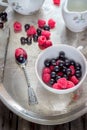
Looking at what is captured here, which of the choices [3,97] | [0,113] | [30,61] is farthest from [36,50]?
[0,113]

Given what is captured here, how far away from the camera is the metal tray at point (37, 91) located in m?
0.57

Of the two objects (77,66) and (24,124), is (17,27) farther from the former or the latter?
(24,124)

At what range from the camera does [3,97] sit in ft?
1.92

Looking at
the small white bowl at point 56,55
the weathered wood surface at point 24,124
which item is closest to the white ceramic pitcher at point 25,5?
the small white bowl at point 56,55

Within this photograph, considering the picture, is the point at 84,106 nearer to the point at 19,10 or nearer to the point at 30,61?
the point at 30,61

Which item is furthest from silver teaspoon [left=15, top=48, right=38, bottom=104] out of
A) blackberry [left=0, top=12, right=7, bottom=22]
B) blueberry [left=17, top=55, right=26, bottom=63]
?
blackberry [left=0, top=12, right=7, bottom=22]

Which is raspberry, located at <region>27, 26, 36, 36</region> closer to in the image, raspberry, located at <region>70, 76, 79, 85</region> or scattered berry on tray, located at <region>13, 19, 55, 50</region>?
scattered berry on tray, located at <region>13, 19, 55, 50</region>

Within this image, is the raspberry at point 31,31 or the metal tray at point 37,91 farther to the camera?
the raspberry at point 31,31

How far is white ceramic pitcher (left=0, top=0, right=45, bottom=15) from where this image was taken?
2.40 ft

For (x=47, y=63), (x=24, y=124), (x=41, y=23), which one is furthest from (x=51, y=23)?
(x=24, y=124)

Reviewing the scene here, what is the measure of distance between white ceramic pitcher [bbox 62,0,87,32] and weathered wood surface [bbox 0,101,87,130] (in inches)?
12.0

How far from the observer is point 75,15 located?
0.69 meters

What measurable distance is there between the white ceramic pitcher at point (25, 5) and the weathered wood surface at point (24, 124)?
1.04 feet

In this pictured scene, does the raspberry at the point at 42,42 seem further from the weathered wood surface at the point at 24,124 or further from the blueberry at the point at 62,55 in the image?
the weathered wood surface at the point at 24,124
